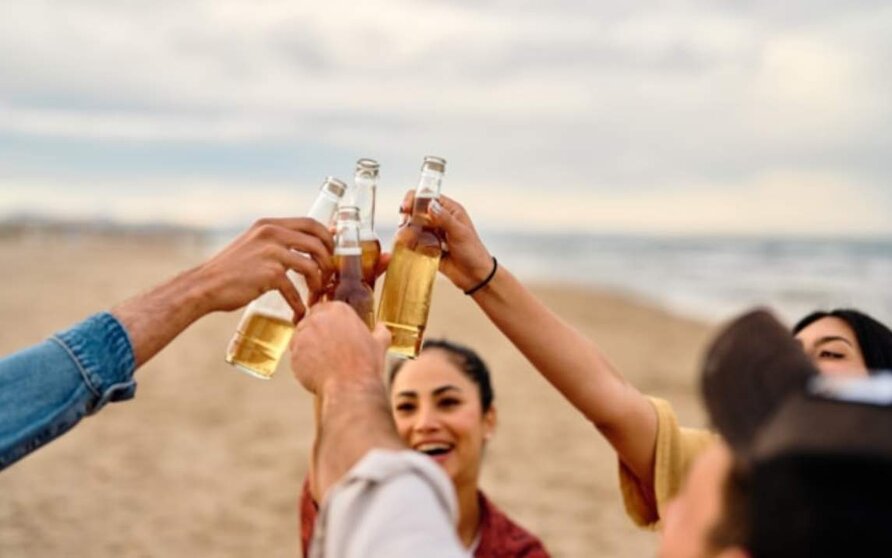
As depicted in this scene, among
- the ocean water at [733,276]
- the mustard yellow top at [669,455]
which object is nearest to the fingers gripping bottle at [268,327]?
the mustard yellow top at [669,455]

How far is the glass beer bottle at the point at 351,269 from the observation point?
2475 millimetres

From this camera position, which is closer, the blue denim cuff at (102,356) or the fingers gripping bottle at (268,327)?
the blue denim cuff at (102,356)

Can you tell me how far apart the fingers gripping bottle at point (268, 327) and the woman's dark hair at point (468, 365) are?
1.76 meters

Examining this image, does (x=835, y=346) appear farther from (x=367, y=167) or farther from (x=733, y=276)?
(x=733, y=276)

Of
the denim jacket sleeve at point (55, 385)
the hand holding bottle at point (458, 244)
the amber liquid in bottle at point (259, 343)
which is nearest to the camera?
the denim jacket sleeve at point (55, 385)

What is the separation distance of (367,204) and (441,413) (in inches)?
64.1

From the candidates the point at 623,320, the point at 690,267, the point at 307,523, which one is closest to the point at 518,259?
the point at 690,267

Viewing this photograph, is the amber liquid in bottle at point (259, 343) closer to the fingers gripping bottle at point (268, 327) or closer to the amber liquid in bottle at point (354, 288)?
the fingers gripping bottle at point (268, 327)

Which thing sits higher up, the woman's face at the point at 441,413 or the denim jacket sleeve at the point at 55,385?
the denim jacket sleeve at the point at 55,385

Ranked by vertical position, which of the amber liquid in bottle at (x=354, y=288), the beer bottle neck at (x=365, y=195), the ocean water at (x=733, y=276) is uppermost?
the beer bottle neck at (x=365, y=195)

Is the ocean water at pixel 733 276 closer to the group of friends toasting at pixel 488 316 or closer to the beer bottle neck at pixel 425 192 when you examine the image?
the group of friends toasting at pixel 488 316

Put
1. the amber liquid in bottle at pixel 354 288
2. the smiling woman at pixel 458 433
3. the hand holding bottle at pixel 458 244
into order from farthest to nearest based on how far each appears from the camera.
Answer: the smiling woman at pixel 458 433 → the hand holding bottle at pixel 458 244 → the amber liquid in bottle at pixel 354 288

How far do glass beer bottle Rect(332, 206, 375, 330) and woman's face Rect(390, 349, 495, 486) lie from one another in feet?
5.54

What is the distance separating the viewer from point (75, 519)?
825cm
